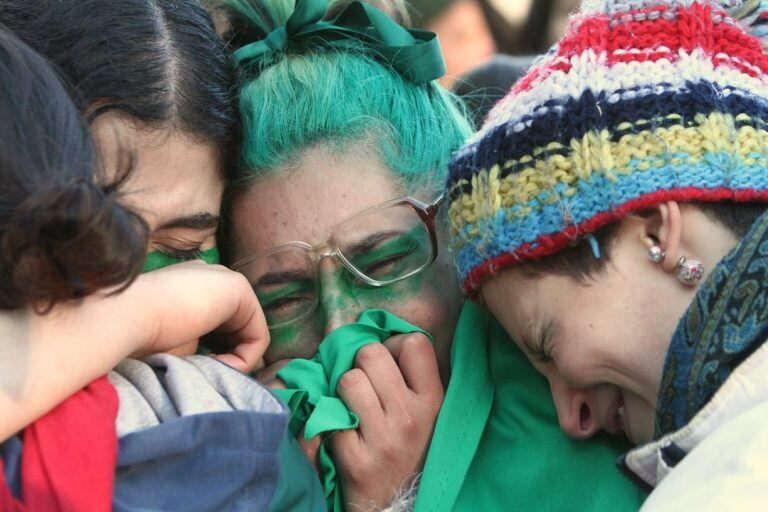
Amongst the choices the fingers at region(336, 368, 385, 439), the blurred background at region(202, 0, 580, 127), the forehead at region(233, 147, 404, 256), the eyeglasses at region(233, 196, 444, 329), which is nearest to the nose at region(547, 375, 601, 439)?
the fingers at region(336, 368, 385, 439)

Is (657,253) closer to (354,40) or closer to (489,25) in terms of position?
(354,40)

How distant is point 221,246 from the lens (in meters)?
2.35

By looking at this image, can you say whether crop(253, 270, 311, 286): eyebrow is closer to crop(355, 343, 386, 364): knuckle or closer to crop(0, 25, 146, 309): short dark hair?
crop(355, 343, 386, 364): knuckle

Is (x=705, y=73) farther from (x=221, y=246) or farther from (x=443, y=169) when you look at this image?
(x=221, y=246)

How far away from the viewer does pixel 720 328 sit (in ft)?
4.70

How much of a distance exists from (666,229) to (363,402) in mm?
709

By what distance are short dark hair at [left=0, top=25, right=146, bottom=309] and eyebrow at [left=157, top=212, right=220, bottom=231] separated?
566mm

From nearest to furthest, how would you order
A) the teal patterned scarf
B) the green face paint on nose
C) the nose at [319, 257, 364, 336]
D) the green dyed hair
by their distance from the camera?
the teal patterned scarf < the green face paint on nose < the nose at [319, 257, 364, 336] < the green dyed hair

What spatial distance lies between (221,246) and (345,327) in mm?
414

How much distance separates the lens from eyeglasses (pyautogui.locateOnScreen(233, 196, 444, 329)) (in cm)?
222

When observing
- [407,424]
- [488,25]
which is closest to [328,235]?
[407,424]

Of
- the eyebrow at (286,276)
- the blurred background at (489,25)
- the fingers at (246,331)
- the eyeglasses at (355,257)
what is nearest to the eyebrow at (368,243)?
the eyeglasses at (355,257)

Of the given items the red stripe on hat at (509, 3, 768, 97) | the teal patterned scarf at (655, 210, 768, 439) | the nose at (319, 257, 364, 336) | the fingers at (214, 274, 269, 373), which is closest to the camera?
the teal patterned scarf at (655, 210, 768, 439)

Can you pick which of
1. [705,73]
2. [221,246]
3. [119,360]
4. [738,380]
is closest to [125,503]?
[119,360]
